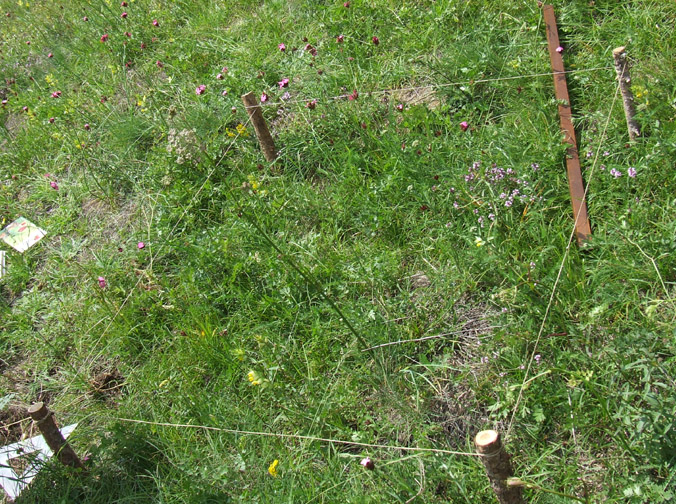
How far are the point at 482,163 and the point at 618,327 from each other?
107cm

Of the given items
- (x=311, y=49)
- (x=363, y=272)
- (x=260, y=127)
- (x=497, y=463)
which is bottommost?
(x=363, y=272)

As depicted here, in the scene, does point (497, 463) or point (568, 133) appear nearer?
point (497, 463)

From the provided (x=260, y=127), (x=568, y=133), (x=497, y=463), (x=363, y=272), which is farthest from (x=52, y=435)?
(x=568, y=133)

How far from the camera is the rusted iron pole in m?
2.67

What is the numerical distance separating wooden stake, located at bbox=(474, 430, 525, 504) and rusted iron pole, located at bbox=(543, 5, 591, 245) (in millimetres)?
1195

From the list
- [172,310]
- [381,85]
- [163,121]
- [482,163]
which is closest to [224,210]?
[172,310]

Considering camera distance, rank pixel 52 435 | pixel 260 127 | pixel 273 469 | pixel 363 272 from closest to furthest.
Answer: pixel 273 469 < pixel 52 435 < pixel 363 272 < pixel 260 127

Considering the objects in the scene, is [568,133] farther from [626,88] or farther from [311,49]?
[311,49]

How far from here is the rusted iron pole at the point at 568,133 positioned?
2.67 m

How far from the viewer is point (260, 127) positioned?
3.60 m

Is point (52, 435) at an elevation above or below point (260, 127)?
below

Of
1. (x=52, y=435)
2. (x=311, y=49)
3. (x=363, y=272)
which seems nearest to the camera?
(x=52, y=435)

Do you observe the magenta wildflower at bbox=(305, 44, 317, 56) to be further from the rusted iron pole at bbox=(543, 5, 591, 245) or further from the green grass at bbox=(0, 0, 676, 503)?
the rusted iron pole at bbox=(543, 5, 591, 245)

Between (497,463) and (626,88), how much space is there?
5.97 feet
